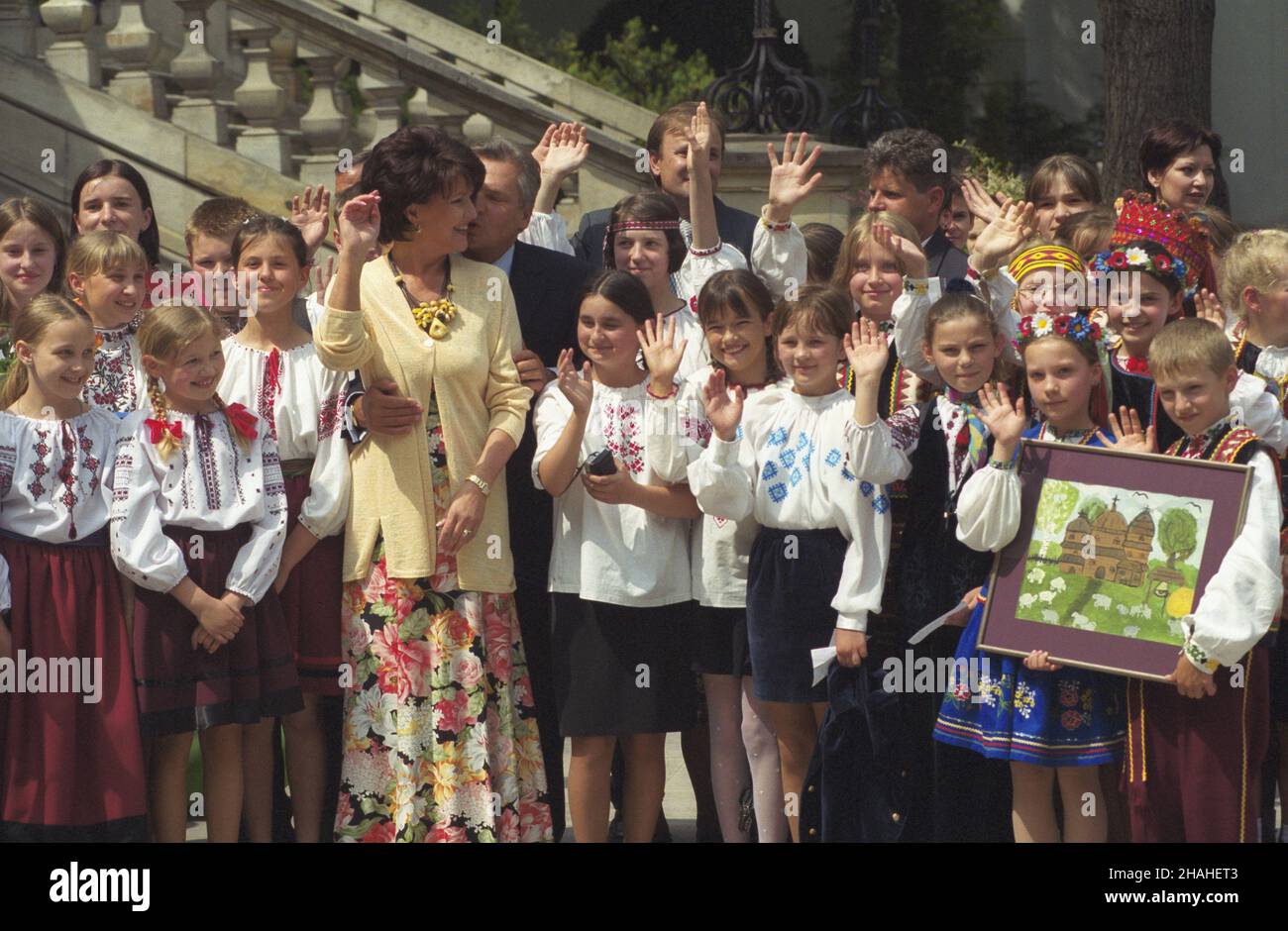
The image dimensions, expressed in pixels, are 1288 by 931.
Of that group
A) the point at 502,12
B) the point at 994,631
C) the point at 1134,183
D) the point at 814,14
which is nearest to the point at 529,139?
the point at 1134,183

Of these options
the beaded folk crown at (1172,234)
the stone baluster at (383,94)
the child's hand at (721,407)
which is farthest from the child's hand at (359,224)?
the stone baluster at (383,94)

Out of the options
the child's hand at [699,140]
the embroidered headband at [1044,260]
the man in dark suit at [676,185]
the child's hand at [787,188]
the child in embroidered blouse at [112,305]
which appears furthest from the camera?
the man in dark suit at [676,185]

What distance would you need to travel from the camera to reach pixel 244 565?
19.3 ft

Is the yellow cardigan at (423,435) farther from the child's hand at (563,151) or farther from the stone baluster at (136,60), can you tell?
the stone baluster at (136,60)

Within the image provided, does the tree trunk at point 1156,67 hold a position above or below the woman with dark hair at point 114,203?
above

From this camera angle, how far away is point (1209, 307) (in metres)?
6.30

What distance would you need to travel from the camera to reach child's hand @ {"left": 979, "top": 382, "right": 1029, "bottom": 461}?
5.69m

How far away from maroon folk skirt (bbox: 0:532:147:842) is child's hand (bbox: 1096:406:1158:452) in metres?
3.10

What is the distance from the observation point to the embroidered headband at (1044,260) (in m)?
6.35

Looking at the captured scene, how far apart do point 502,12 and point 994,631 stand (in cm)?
1170

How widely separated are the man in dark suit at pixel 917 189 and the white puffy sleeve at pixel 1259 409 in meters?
1.24

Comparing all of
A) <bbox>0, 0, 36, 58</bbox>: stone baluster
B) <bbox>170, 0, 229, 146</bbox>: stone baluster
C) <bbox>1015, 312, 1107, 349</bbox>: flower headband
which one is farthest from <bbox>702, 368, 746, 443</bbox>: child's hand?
<bbox>0, 0, 36, 58</bbox>: stone baluster

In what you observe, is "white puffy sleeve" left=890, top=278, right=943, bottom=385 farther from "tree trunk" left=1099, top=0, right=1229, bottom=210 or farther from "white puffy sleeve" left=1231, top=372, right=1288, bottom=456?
"tree trunk" left=1099, top=0, right=1229, bottom=210
